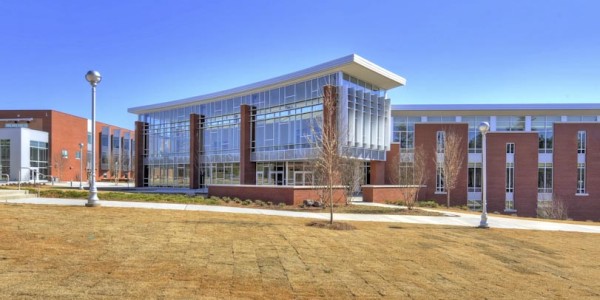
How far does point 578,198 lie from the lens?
127 ft

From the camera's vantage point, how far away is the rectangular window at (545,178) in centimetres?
3984

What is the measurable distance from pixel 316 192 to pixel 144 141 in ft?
122

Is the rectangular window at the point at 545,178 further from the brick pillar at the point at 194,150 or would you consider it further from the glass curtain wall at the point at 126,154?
the glass curtain wall at the point at 126,154

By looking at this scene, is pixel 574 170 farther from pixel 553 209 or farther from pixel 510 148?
pixel 510 148

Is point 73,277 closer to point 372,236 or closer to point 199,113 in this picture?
point 372,236

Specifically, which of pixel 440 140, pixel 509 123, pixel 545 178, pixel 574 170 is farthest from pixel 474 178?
pixel 574 170

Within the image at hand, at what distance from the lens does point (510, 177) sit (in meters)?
39.8

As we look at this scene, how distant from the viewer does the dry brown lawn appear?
572 cm

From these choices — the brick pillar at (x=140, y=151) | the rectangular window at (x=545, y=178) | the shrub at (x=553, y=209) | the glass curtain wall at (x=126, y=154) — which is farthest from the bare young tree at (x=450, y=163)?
the glass curtain wall at (x=126, y=154)

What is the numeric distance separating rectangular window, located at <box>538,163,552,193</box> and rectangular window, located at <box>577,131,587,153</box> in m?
3.05

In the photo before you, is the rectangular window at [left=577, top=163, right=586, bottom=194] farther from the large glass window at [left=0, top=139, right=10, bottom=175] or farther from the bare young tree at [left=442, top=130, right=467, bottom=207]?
the large glass window at [left=0, top=139, right=10, bottom=175]

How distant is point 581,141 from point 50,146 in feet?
225

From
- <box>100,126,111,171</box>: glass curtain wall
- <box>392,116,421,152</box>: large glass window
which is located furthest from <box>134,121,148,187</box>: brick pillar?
<box>392,116,421,152</box>: large glass window

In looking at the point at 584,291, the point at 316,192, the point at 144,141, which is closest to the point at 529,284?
the point at 584,291
